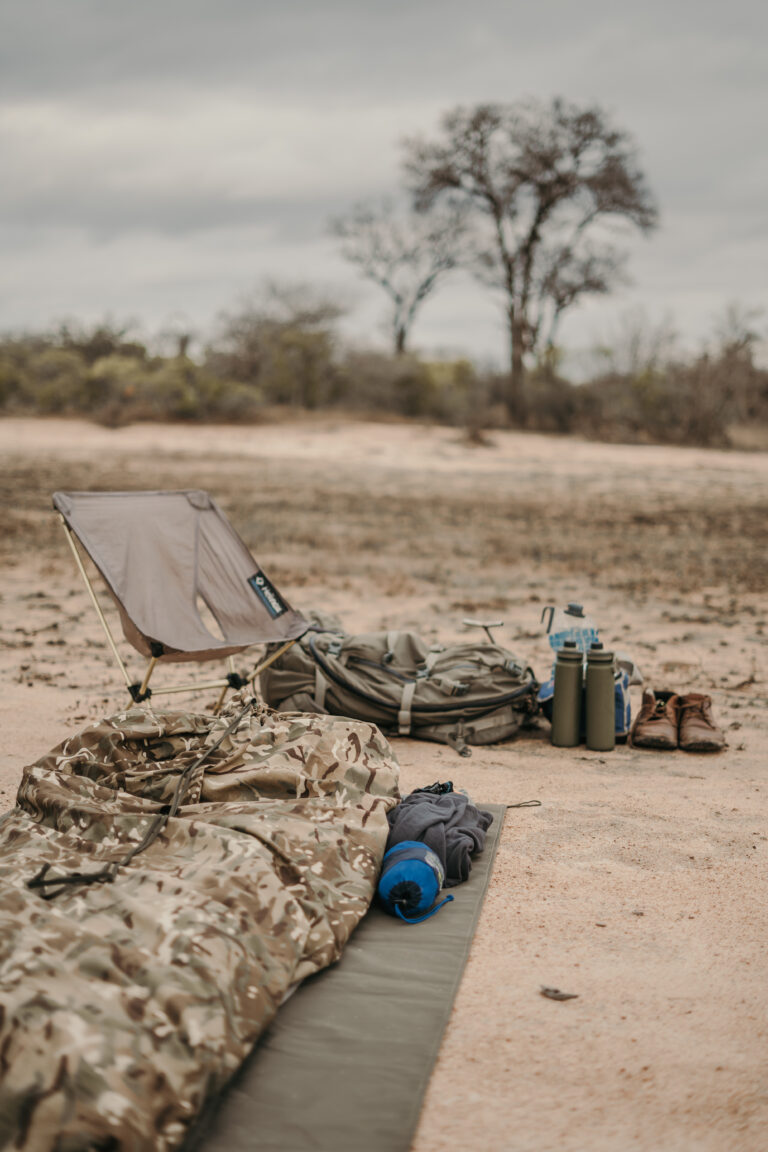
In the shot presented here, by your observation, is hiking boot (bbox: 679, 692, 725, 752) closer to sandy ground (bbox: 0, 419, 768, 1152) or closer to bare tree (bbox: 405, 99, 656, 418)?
sandy ground (bbox: 0, 419, 768, 1152)

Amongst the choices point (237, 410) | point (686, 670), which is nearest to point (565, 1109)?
point (686, 670)

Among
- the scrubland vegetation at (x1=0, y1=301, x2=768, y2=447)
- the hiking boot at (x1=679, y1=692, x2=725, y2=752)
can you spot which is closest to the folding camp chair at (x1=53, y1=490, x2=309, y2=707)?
the hiking boot at (x1=679, y1=692, x2=725, y2=752)

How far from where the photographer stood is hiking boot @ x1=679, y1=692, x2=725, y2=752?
431 centimetres

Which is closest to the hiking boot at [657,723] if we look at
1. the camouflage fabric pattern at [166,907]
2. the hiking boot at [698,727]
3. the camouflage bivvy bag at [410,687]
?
the hiking boot at [698,727]

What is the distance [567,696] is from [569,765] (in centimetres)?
34

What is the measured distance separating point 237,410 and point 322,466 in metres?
5.39

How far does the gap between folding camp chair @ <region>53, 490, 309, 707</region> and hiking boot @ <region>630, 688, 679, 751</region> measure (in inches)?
64.9

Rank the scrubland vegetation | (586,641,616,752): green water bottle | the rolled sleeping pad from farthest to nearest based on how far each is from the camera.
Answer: the scrubland vegetation, (586,641,616,752): green water bottle, the rolled sleeping pad

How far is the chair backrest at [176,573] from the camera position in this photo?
427cm

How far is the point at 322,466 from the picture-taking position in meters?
16.2

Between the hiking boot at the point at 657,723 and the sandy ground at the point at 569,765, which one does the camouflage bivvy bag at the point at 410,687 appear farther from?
the hiking boot at the point at 657,723

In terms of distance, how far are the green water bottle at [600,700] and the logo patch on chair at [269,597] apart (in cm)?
151

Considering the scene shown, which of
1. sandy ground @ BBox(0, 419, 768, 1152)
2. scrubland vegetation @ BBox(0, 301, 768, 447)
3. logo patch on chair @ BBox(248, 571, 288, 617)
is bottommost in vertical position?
sandy ground @ BBox(0, 419, 768, 1152)

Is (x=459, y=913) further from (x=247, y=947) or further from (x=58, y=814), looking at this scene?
(x=58, y=814)
